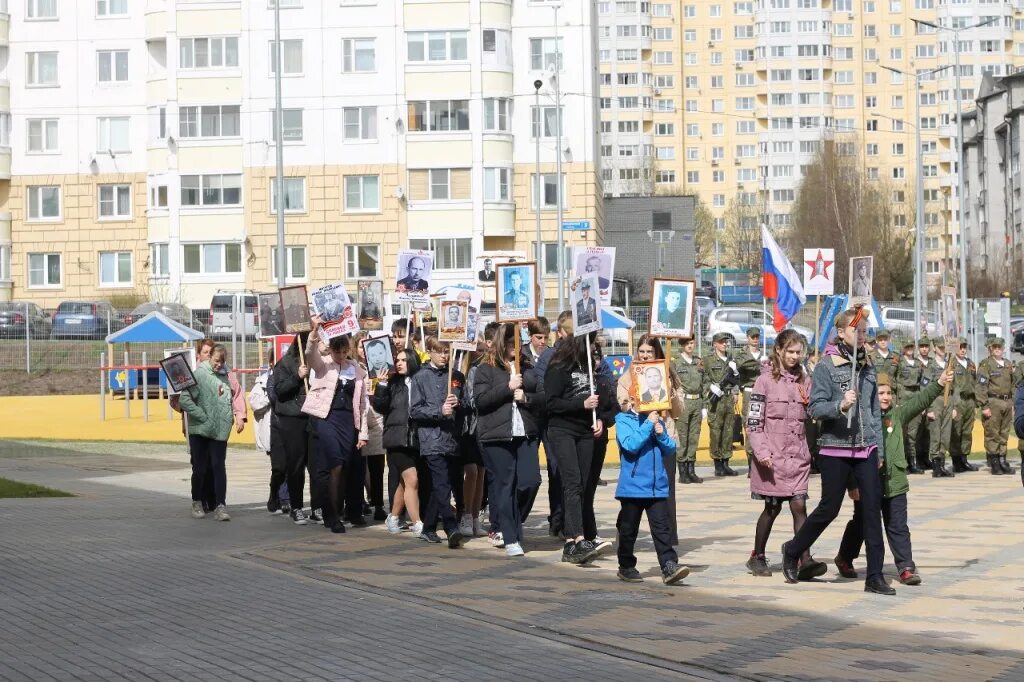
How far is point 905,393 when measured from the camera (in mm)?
22750

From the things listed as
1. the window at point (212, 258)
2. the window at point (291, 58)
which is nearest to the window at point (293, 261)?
the window at point (212, 258)

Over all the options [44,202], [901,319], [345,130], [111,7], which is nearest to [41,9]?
[111,7]

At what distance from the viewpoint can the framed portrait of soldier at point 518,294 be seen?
13906 millimetres

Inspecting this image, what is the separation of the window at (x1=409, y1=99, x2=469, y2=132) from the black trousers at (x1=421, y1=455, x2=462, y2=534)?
49402 mm

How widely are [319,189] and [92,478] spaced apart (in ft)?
137

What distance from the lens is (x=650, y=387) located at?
39.3 feet

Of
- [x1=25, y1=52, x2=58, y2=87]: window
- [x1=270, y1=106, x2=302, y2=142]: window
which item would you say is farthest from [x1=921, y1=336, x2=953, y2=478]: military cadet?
[x1=25, y1=52, x2=58, y2=87]: window

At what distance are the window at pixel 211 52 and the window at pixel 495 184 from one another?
1024cm

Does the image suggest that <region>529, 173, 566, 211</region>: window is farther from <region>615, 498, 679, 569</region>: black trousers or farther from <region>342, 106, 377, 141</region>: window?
<region>615, 498, 679, 569</region>: black trousers

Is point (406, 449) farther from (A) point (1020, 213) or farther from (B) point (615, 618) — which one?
(A) point (1020, 213)

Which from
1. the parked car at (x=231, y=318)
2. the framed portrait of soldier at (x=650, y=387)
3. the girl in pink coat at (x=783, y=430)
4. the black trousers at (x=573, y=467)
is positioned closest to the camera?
the framed portrait of soldier at (x=650, y=387)

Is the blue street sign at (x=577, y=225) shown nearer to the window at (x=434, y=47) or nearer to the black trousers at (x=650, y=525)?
the window at (x=434, y=47)

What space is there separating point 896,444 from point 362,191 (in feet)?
173

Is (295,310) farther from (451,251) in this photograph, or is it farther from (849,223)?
(849,223)
